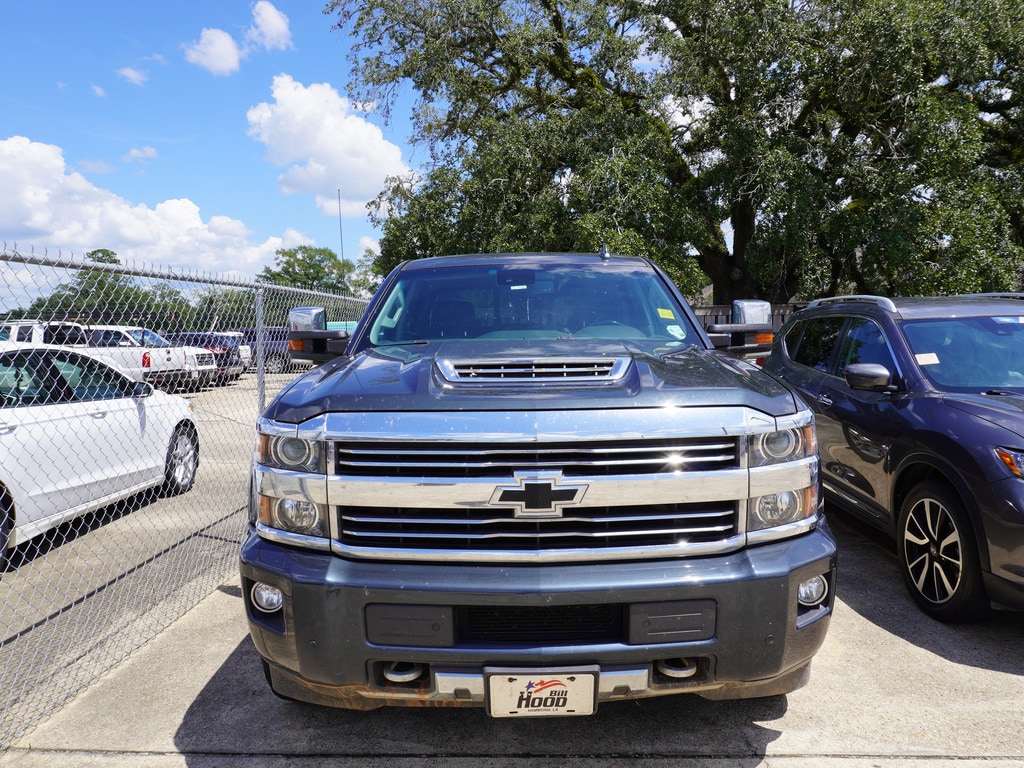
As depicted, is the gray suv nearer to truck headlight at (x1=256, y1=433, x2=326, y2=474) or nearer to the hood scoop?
the hood scoop

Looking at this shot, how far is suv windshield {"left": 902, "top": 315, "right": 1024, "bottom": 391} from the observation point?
13.8 feet

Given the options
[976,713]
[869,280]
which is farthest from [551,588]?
[869,280]

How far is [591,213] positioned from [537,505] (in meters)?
11.5

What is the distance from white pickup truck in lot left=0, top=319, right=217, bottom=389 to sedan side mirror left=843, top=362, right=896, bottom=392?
4.34 metres

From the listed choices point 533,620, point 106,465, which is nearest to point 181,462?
Result: point 106,465

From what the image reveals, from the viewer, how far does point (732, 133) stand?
13.6m

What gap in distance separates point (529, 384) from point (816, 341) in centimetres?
406

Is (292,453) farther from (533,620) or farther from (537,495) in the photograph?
(533,620)

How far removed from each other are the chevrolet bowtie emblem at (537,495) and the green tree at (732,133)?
10.7 m

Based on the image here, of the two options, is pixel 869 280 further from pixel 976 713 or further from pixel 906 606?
pixel 976 713

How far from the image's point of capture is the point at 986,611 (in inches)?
141

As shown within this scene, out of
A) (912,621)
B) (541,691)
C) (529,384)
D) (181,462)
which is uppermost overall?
(529,384)

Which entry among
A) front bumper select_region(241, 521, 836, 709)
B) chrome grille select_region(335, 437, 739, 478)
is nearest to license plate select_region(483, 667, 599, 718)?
front bumper select_region(241, 521, 836, 709)

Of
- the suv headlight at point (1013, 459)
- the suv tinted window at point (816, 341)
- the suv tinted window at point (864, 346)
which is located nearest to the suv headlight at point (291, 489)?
the suv headlight at point (1013, 459)
